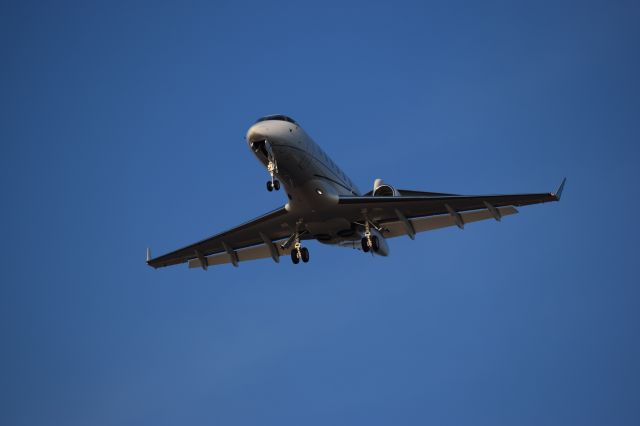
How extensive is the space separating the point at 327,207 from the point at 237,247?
759 cm

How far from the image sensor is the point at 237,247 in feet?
134

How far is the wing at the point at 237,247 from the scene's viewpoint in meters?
37.9

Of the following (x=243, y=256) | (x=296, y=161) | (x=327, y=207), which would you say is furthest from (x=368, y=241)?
(x=243, y=256)

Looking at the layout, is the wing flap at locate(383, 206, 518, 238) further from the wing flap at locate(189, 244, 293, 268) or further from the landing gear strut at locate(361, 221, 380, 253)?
the wing flap at locate(189, 244, 293, 268)

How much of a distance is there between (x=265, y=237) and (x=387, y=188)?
6.23 meters

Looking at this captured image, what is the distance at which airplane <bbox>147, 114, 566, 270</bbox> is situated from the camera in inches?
1305

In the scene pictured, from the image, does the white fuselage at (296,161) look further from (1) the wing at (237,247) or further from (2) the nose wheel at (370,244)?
(1) the wing at (237,247)

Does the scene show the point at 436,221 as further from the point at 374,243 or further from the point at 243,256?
the point at 243,256

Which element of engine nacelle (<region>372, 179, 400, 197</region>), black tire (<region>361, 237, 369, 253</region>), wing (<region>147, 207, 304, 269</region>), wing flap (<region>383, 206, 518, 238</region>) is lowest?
black tire (<region>361, 237, 369, 253</region>)

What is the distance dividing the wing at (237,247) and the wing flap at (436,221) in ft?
15.5

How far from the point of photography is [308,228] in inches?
1436

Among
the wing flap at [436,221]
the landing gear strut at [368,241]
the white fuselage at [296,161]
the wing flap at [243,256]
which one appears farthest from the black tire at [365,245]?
the wing flap at [243,256]

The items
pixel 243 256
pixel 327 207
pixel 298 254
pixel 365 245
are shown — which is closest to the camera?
pixel 327 207

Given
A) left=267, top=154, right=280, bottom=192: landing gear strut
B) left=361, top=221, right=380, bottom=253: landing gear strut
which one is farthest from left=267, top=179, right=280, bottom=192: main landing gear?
left=361, top=221, right=380, bottom=253: landing gear strut
